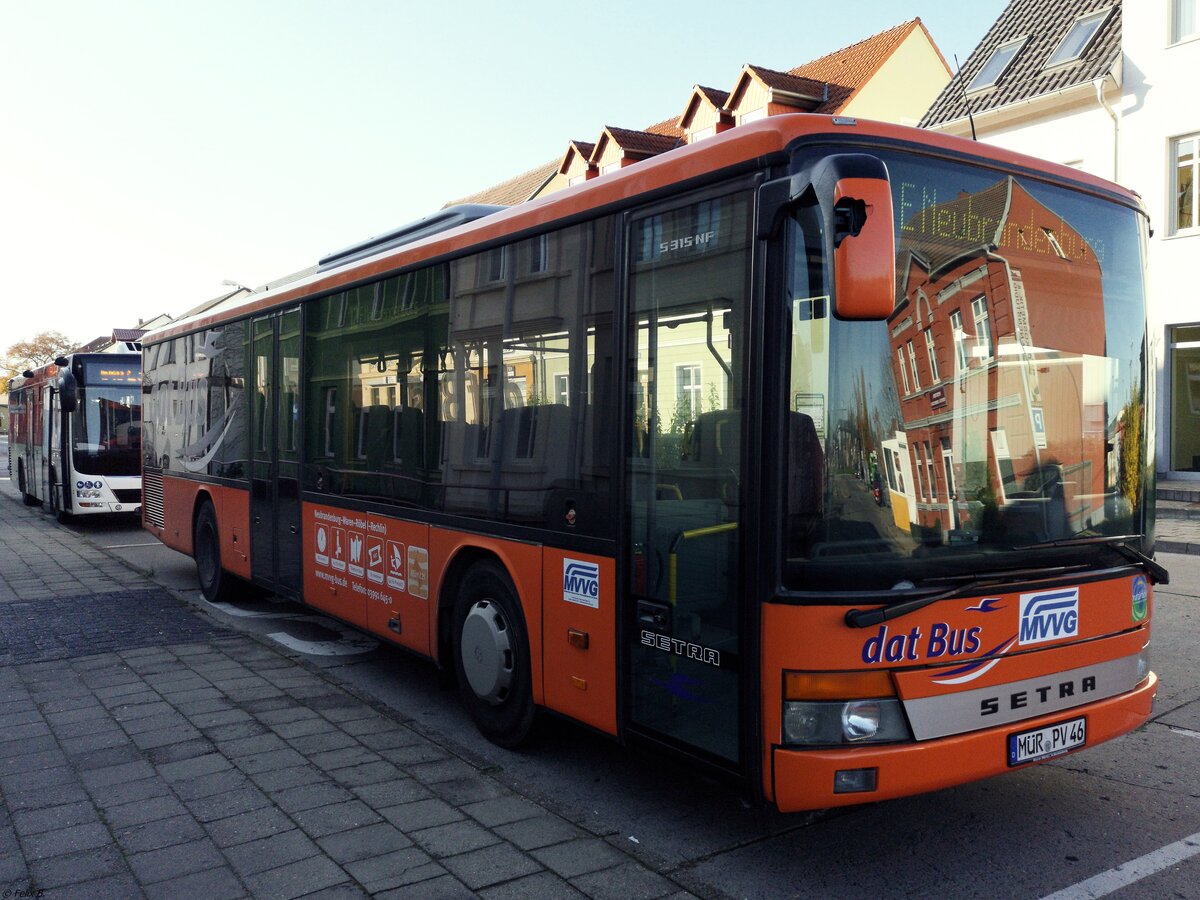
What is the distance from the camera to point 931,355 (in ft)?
12.6

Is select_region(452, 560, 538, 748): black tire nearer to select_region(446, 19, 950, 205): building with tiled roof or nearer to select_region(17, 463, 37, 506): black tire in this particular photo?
select_region(17, 463, 37, 506): black tire

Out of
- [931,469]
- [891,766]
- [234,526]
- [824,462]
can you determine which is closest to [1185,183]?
[234,526]

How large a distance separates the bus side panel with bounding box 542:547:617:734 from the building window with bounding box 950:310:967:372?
163cm

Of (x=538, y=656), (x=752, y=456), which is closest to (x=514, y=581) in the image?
(x=538, y=656)


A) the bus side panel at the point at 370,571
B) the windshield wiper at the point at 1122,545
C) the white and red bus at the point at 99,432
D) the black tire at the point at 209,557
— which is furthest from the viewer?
the white and red bus at the point at 99,432

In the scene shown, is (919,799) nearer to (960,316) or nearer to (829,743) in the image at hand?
(829,743)

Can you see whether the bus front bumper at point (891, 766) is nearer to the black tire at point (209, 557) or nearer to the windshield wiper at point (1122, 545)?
the windshield wiper at point (1122, 545)

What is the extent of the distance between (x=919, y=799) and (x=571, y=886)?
179 centimetres

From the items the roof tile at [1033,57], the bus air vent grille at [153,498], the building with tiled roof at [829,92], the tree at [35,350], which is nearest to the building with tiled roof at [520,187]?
the building with tiled roof at [829,92]

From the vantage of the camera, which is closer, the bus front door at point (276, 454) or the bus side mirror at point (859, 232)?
the bus side mirror at point (859, 232)

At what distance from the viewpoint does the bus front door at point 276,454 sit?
8328 mm

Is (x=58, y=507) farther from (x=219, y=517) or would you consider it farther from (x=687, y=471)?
(x=687, y=471)

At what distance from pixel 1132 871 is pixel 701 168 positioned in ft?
10.1

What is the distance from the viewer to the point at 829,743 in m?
3.73
